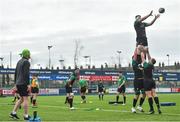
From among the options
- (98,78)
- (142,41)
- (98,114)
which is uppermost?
(142,41)

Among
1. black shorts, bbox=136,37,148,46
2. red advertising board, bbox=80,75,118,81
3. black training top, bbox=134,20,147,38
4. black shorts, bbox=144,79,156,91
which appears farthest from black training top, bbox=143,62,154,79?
red advertising board, bbox=80,75,118,81

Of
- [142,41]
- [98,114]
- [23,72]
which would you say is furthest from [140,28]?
[23,72]

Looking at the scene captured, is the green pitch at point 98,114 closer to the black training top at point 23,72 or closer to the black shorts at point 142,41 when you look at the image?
the black training top at point 23,72

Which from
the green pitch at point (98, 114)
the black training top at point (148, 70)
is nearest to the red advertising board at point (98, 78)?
the green pitch at point (98, 114)

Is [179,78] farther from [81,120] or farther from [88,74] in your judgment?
[81,120]

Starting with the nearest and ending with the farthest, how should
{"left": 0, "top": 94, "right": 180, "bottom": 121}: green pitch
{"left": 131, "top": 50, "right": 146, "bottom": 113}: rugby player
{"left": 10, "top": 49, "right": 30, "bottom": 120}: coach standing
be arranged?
{"left": 0, "top": 94, "right": 180, "bottom": 121}: green pitch → {"left": 10, "top": 49, "right": 30, "bottom": 120}: coach standing → {"left": 131, "top": 50, "right": 146, "bottom": 113}: rugby player

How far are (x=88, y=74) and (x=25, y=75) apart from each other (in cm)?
5067

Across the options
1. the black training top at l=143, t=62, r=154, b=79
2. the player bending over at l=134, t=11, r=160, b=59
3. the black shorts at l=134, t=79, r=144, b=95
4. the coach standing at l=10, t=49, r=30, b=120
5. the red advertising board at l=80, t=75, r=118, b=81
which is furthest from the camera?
the red advertising board at l=80, t=75, r=118, b=81

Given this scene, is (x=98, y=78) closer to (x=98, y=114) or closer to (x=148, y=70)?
(x=98, y=114)

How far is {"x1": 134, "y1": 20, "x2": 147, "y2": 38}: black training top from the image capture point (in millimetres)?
15547

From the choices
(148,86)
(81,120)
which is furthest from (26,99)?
(148,86)

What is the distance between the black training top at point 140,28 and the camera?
51.0 ft

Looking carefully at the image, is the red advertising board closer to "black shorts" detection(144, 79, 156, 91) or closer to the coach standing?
"black shorts" detection(144, 79, 156, 91)

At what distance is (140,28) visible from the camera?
15.6 meters
